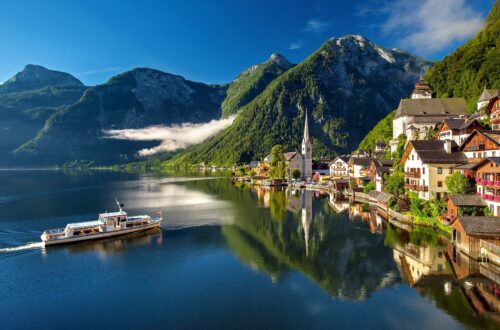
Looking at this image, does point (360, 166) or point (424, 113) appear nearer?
point (424, 113)

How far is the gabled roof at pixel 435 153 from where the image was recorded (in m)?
61.7

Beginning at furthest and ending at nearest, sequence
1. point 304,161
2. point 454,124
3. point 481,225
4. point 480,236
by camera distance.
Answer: point 304,161
point 454,124
point 481,225
point 480,236

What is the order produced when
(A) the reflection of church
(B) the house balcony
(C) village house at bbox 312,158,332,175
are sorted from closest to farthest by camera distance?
(A) the reflection of church
(B) the house balcony
(C) village house at bbox 312,158,332,175

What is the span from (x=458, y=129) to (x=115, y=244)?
6870 centimetres

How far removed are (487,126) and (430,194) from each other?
2191cm

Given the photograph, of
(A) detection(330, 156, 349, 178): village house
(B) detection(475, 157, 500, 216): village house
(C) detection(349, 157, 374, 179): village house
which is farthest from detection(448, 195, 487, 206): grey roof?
(A) detection(330, 156, 349, 178): village house

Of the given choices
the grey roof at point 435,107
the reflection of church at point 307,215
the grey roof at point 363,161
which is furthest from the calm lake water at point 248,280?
the grey roof at point 363,161

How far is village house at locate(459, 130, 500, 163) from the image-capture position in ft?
174

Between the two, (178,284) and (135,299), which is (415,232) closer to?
(178,284)

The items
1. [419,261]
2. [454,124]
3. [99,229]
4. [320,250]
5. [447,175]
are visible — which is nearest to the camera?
[419,261]

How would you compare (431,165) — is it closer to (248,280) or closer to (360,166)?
(248,280)

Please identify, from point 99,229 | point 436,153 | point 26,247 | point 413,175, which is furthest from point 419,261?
point 26,247

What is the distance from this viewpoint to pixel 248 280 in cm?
3903

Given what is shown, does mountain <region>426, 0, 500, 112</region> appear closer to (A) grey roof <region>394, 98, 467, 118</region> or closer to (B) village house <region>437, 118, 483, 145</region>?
(A) grey roof <region>394, 98, 467, 118</region>
